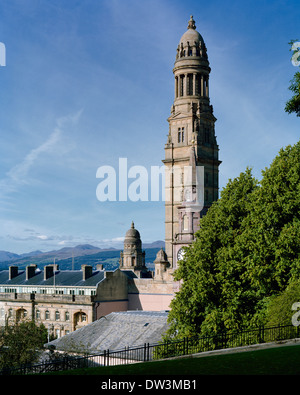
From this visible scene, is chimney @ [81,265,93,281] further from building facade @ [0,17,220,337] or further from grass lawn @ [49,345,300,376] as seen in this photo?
grass lawn @ [49,345,300,376]

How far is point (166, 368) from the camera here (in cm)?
2100

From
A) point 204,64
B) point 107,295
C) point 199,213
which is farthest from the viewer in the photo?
point 204,64

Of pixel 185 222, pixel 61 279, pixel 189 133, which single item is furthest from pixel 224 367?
pixel 189 133

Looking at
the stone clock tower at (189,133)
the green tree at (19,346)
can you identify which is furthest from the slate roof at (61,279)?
the green tree at (19,346)

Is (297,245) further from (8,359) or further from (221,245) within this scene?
(8,359)

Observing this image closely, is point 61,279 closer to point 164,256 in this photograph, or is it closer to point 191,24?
point 164,256

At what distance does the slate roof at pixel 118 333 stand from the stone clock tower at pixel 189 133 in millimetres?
45212

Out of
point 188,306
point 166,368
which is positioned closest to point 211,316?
point 188,306

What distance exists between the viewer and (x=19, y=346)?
41531 mm

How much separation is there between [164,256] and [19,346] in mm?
53420

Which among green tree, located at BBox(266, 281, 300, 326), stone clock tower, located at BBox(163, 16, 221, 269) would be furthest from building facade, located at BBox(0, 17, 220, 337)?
green tree, located at BBox(266, 281, 300, 326)

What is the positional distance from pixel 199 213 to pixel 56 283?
1268 inches

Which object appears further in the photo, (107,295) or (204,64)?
(204,64)

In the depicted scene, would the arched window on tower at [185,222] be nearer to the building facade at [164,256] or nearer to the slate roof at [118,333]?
the building facade at [164,256]
